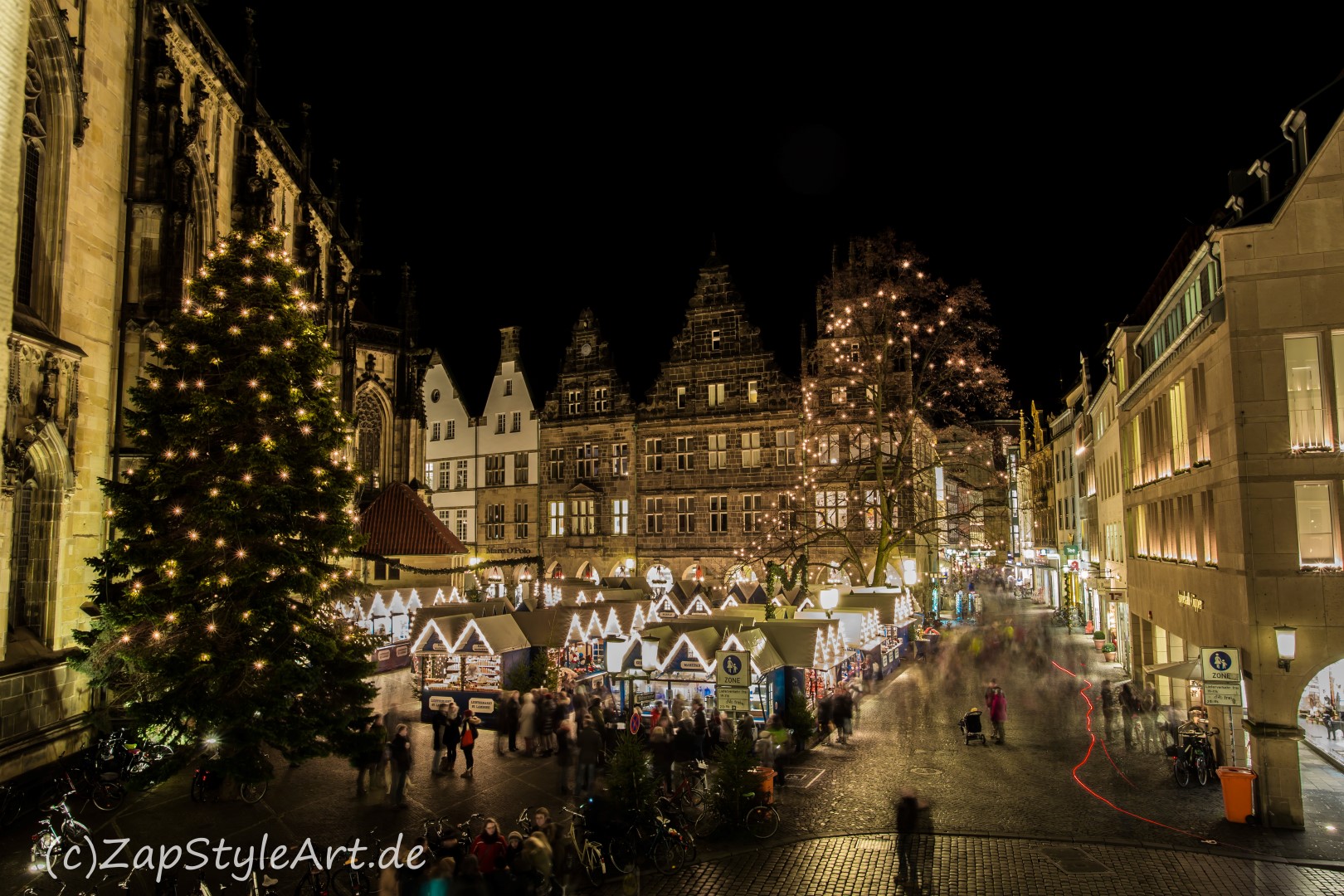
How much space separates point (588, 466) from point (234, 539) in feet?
114

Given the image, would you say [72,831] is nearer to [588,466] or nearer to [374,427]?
[374,427]

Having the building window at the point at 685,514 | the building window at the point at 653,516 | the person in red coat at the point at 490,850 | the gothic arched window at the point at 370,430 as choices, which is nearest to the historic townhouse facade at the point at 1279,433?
the person in red coat at the point at 490,850

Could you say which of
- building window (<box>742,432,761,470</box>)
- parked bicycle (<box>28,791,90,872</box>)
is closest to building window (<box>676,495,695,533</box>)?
building window (<box>742,432,761,470</box>)

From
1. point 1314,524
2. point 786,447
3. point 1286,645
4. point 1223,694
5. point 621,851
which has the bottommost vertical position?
point 621,851

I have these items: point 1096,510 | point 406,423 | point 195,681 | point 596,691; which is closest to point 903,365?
point 1096,510

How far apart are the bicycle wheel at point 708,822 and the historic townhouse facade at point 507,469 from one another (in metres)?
37.1

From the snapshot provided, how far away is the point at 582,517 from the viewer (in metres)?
48.0

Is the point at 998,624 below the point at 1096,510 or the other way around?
below

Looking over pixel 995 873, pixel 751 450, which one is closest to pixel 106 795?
pixel 995 873

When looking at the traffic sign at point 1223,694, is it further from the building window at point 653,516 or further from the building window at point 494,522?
the building window at point 494,522

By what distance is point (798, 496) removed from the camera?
42.5 metres

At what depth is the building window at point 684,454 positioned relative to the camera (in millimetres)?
45469

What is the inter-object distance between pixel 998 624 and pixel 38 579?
3967cm

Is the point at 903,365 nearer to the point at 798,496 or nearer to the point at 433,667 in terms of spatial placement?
the point at 798,496
